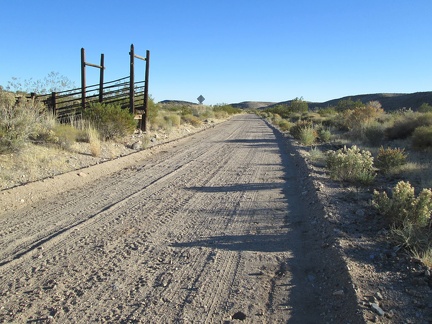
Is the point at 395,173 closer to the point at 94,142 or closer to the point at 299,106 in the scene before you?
the point at 94,142

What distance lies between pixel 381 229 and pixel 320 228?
98cm

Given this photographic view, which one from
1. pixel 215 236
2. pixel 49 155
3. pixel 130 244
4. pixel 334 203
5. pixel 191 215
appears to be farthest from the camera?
pixel 49 155

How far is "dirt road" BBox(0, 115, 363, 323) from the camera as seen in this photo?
13.3ft

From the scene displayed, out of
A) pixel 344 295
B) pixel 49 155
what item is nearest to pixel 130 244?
pixel 344 295

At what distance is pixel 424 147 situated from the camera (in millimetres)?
16312

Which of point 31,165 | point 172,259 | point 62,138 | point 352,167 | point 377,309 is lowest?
point 172,259

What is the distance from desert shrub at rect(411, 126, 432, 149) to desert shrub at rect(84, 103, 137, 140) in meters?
13.0

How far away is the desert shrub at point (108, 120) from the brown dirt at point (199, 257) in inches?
311

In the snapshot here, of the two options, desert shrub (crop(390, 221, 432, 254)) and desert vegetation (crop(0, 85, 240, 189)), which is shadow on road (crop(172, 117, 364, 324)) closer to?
desert shrub (crop(390, 221, 432, 254))

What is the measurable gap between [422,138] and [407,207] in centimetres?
1169

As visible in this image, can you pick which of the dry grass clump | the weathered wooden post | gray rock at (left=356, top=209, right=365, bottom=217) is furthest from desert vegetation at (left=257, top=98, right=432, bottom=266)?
the weathered wooden post

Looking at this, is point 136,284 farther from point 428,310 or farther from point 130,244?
point 428,310

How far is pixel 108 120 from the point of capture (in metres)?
17.5

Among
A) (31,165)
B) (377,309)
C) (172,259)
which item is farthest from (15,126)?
(377,309)
